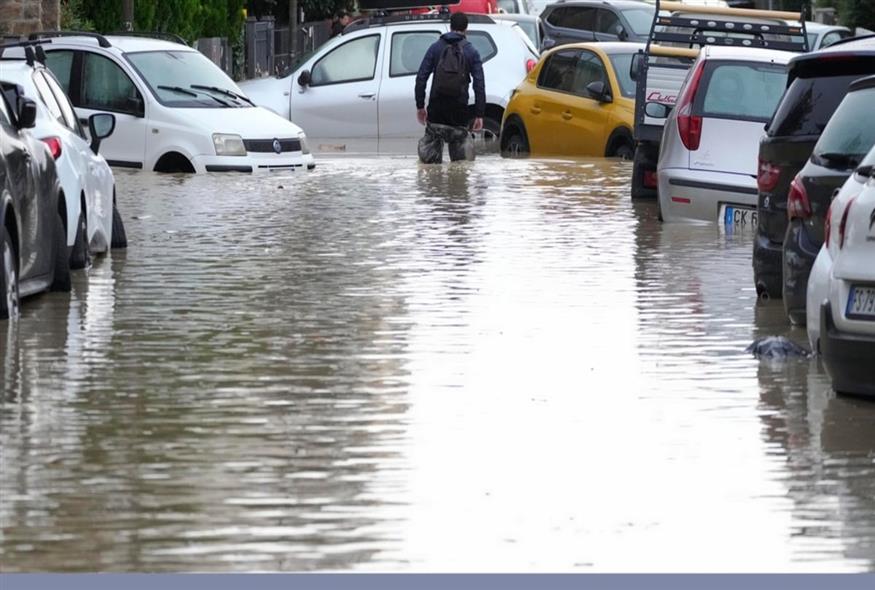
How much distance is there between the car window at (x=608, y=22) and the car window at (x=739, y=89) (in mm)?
20808

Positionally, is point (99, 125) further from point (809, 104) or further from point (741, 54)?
point (809, 104)

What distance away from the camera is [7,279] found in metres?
12.7

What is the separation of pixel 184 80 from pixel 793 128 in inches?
489

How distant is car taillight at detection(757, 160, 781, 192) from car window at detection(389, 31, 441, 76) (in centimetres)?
1664

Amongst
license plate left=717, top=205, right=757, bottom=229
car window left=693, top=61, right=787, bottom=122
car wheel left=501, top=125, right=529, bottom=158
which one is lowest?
car wheel left=501, top=125, right=529, bottom=158

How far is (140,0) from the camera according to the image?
38.7 meters

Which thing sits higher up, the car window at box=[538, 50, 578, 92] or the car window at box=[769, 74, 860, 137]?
the car window at box=[769, 74, 860, 137]

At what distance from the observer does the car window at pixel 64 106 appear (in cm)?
1612

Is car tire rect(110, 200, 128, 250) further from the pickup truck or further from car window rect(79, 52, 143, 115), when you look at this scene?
car window rect(79, 52, 143, 115)

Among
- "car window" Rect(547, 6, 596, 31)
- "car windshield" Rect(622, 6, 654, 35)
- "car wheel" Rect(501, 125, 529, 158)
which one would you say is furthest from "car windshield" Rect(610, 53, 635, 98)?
"car window" Rect(547, 6, 596, 31)

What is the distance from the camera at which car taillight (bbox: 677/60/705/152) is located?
18.7 metres

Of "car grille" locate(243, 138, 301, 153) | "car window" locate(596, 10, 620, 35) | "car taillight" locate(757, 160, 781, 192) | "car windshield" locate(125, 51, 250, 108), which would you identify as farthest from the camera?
"car window" locate(596, 10, 620, 35)

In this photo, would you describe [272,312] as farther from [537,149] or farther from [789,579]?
[537,149]

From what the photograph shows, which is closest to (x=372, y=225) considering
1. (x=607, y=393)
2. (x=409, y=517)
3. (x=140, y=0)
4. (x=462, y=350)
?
(x=462, y=350)
